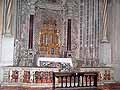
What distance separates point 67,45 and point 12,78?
3.27 m

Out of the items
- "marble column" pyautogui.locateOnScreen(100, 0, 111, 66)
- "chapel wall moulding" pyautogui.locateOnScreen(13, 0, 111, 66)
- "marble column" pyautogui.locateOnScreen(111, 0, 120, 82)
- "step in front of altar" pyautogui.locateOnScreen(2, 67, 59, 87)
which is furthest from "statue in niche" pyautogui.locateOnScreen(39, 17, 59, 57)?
"marble column" pyautogui.locateOnScreen(111, 0, 120, 82)

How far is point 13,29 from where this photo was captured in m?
11.4

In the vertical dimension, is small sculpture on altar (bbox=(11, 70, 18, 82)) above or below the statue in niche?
below

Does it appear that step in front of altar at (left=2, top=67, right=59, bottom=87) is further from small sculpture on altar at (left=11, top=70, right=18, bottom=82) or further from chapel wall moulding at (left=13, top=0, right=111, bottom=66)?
chapel wall moulding at (left=13, top=0, right=111, bottom=66)

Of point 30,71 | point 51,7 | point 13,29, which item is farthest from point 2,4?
point 30,71

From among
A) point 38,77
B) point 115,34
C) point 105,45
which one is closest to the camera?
point 38,77

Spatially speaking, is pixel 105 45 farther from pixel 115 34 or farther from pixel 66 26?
pixel 66 26

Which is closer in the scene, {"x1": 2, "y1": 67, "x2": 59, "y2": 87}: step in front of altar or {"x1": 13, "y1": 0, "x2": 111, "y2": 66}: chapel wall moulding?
{"x1": 2, "y1": 67, "x2": 59, "y2": 87}: step in front of altar

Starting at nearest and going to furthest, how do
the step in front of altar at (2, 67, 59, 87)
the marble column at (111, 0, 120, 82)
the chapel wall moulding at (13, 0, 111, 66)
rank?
the step in front of altar at (2, 67, 59, 87)
the chapel wall moulding at (13, 0, 111, 66)
the marble column at (111, 0, 120, 82)

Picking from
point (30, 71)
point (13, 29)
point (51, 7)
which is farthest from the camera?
point (51, 7)

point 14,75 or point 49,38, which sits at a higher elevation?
point 49,38

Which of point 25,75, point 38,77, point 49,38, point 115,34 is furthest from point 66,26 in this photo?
point 25,75

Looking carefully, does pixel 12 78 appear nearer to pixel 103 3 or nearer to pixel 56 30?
pixel 56 30

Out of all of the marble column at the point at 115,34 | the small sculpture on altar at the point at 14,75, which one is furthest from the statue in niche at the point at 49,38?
the marble column at the point at 115,34
